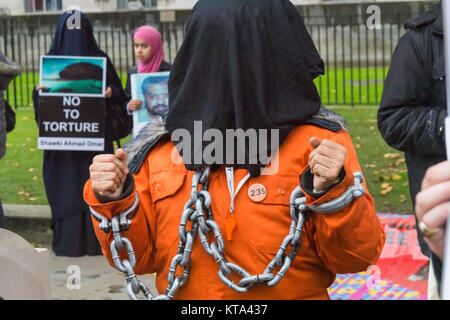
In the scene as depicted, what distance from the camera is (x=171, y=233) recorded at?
2.39 m

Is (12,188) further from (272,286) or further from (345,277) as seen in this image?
(272,286)

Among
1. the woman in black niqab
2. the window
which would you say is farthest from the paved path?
the window

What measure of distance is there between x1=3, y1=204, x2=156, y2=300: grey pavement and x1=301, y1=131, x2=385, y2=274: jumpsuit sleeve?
117 inches

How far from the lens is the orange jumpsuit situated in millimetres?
2289

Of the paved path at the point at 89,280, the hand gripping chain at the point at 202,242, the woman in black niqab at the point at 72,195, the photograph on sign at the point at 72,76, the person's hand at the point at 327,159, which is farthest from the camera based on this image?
the woman in black niqab at the point at 72,195

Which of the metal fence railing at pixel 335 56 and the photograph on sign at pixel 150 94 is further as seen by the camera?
the metal fence railing at pixel 335 56

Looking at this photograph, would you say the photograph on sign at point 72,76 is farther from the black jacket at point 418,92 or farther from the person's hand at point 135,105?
the black jacket at point 418,92

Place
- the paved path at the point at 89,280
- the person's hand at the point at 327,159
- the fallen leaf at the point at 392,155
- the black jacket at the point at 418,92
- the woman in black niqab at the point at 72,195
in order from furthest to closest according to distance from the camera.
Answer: the fallen leaf at the point at 392,155
the woman in black niqab at the point at 72,195
the paved path at the point at 89,280
the black jacket at the point at 418,92
the person's hand at the point at 327,159

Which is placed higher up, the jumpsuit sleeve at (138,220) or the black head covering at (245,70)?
the black head covering at (245,70)

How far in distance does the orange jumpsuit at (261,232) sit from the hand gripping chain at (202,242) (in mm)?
38

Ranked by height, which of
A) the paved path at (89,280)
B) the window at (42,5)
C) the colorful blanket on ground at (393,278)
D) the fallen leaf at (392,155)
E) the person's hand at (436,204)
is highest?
the window at (42,5)

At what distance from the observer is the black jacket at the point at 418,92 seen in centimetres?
386

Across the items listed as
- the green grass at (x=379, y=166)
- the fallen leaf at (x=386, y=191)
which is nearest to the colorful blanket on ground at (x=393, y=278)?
the green grass at (x=379, y=166)
